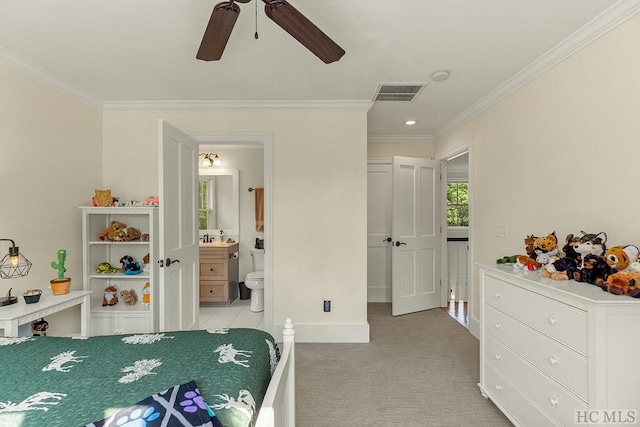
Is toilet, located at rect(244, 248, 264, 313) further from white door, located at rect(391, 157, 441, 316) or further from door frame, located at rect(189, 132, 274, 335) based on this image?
white door, located at rect(391, 157, 441, 316)

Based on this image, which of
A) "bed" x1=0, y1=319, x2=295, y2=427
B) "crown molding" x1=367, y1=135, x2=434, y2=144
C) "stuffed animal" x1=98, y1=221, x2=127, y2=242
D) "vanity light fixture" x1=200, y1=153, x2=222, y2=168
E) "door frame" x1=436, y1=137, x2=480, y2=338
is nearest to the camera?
"bed" x1=0, y1=319, x2=295, y2=427

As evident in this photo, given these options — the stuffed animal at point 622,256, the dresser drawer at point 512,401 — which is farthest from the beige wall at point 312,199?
the stuffed animal at point 622,256

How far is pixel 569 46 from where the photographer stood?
6.56 feet

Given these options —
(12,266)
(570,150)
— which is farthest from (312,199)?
(12,266)

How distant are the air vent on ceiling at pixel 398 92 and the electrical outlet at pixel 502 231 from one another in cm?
148

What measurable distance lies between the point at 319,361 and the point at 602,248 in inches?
86.4

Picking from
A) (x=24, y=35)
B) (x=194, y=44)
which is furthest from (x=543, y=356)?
(x=24, y=35)

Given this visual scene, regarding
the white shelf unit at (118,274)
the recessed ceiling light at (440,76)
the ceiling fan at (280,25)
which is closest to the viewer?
the ceiling fan at (280,25)

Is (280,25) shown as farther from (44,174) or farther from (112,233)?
(112,233)

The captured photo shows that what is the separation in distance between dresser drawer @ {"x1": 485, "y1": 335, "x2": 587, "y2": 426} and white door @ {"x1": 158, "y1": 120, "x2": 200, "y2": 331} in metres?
2.41

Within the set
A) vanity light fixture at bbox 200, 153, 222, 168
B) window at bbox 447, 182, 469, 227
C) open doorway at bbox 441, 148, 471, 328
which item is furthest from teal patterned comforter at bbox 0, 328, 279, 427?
window at bbox 447, 182, 469, 227

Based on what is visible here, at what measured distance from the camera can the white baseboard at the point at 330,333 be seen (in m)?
3.14

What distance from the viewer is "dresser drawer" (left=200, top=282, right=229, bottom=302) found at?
4285mm

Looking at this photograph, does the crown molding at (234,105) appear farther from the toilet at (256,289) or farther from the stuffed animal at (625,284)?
the stuffed animal at (625,284)
